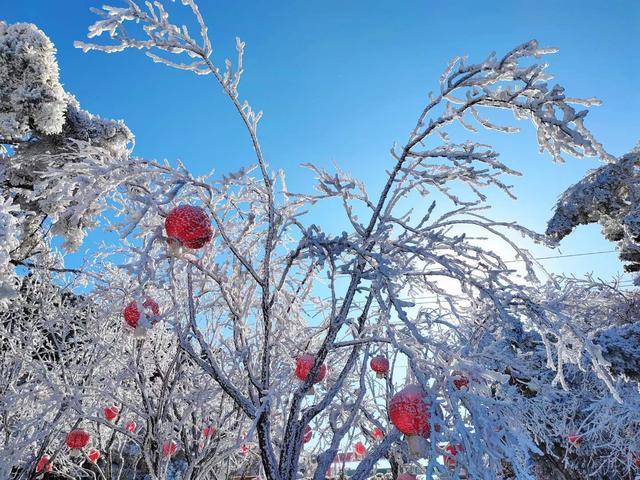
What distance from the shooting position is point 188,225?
2.04 meters

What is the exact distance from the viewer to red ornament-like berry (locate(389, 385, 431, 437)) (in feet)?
5.86

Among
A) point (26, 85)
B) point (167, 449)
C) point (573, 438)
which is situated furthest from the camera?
point (573, 438)

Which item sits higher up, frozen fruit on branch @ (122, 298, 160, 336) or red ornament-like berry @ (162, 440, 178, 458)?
frozen fruit on branch @ (122, 298, 160, 336)

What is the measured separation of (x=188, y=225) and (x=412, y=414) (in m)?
1.29

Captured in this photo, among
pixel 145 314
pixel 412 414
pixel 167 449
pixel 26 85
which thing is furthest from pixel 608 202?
pixel 26 85

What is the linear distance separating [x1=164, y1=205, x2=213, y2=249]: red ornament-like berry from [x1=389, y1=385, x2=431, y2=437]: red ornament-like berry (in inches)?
46.5

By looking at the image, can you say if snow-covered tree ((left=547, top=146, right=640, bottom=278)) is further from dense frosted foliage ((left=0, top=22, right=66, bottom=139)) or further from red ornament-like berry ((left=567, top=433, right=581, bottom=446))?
dense frosted foliage ((left=0, top=22, right=66, bottom=139))

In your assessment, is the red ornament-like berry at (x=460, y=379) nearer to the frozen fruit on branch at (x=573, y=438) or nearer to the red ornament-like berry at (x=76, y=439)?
the red ornament-like berry at (x=76, y=439)

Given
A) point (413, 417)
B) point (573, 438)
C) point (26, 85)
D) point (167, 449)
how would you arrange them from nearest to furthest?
point (413, 417)
point (167, 449)
point (26, 85)
point (573, 438)

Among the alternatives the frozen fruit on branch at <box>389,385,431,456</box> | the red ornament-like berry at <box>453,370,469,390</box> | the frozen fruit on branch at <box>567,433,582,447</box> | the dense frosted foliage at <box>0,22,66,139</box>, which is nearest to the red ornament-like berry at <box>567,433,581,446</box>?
the frozen fruit on branch at <box>567,433,582,447</box>

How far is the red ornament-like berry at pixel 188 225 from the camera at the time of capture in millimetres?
2045

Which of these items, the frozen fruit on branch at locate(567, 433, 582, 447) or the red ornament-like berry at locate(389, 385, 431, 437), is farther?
the frozen fruit on branch at locate(567, 433, 582, 447)

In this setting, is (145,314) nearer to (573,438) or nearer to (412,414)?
(412,414)

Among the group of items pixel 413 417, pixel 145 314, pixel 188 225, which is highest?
pixel 188 225
